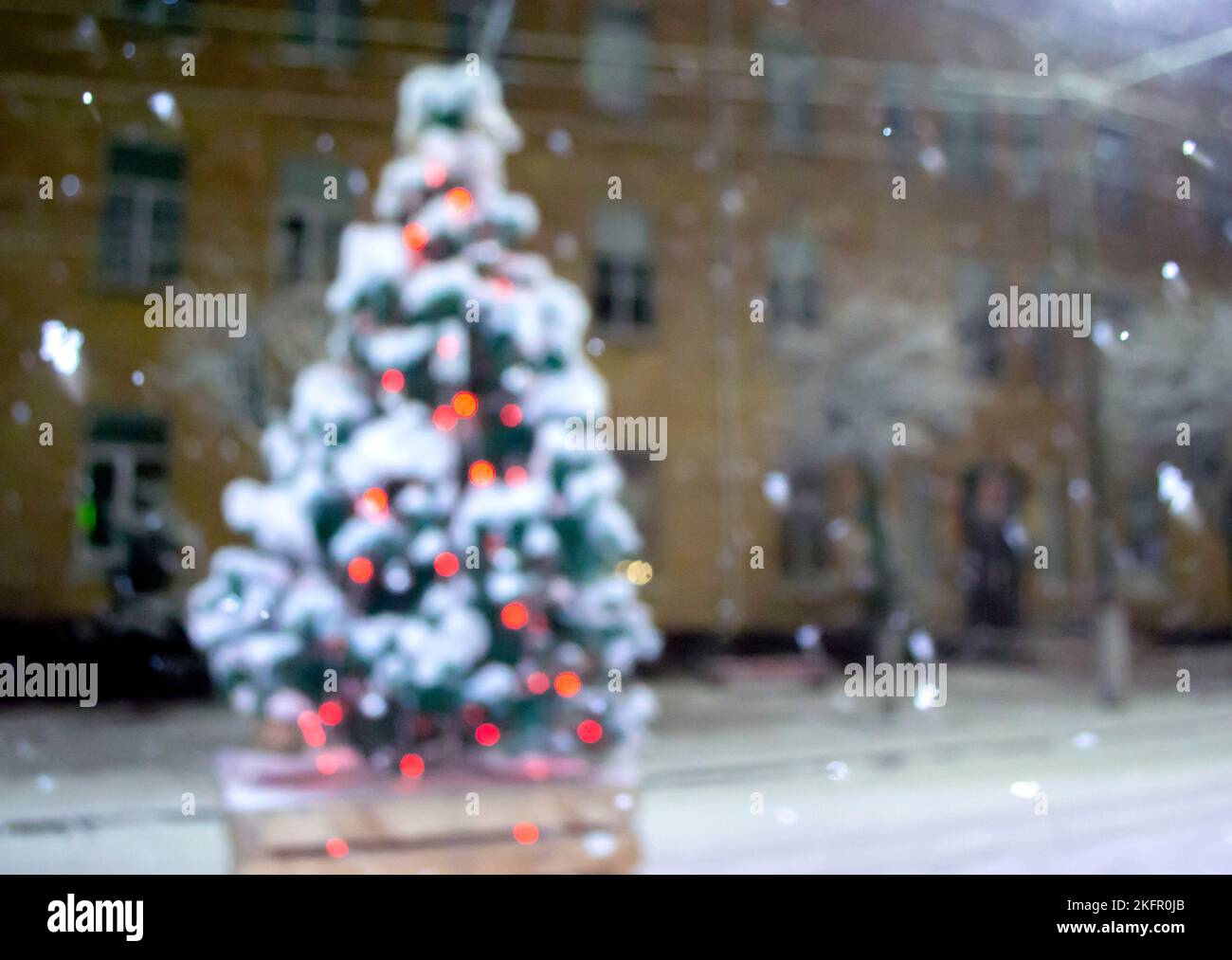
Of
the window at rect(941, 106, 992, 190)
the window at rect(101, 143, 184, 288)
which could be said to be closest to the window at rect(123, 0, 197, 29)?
the window at rect(101, 143, 184, 288)

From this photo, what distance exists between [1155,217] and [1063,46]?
4260 millimetres

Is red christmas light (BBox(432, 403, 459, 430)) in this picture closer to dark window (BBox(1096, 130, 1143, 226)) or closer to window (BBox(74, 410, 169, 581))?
window (BBox(74, 410, 169, 581))

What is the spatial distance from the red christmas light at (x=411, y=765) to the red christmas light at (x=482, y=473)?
172 cm

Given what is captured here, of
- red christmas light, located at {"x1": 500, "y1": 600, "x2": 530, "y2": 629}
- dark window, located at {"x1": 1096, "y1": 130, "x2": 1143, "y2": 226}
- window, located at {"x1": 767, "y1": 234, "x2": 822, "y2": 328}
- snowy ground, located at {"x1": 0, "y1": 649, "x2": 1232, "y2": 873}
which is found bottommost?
snowy ground, located at {"x1": 0, "y1": 649, "x2": 1232, "y2": 873}

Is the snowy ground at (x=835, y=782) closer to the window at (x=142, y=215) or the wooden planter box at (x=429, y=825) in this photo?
the wooden planter box at (x=429, y=825)

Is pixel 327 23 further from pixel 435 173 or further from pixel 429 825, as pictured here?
pixel 429 825

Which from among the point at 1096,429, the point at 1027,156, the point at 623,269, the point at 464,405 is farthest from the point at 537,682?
the point at 1027,156

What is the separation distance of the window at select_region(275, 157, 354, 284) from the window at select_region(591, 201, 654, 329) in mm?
3744

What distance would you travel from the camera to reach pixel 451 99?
23.2 ft

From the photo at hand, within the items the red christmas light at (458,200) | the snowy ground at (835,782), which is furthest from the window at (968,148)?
the red christmas light at (458,200)

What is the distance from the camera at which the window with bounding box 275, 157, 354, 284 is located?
46.0ft

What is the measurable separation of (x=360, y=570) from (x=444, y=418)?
3.64 ft

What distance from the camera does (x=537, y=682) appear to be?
6.41 meters
